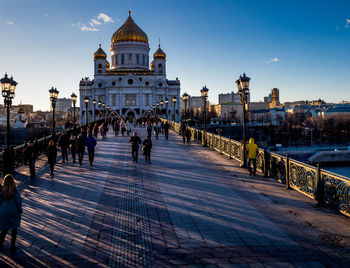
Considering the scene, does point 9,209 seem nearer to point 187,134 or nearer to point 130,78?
point 187,134

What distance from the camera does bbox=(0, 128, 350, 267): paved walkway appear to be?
5.42 metres

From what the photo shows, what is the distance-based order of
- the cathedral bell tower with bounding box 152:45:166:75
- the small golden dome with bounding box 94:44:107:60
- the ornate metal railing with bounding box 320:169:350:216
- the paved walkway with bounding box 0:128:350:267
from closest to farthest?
the paved walkway with bounding box 0:128:350:267 → the ornate metal railing with bounding box 320:169:350:216 → the small golden dome with bounding box 94:44:107:60 → the cathedral bell tower with bounding box 152:45:166:75

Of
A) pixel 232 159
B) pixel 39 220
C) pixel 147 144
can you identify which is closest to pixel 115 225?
pixel 39 220

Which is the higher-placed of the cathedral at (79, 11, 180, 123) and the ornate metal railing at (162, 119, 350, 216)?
the cathedral at (79, 11, 180, 123)

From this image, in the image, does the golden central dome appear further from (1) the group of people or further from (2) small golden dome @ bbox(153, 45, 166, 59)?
(1) the group of people

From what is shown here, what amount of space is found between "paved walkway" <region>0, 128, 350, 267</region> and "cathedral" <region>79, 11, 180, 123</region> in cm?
6398

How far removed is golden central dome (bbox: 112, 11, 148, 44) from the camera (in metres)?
75.0

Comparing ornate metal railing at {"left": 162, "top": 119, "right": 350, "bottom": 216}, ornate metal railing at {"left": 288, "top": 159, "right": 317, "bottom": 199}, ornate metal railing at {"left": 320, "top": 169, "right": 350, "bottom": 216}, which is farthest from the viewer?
ornate metal railing at {"left": 288, "top": 159, "right": 317, "bottom": 199}

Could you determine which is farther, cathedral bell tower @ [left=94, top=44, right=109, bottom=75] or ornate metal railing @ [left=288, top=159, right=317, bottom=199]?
cathedral bell tower @ [left=94, top=44, right=109, bottom=75]

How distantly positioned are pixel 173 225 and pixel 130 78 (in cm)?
7090

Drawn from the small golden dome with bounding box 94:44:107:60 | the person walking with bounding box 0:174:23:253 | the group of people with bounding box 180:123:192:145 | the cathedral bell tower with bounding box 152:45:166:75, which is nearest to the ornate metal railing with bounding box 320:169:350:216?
the person walking with bounding box 0:174:23:253

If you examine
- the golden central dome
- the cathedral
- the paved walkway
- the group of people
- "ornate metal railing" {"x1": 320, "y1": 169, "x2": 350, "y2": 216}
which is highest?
the golden central dome

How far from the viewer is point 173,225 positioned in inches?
269

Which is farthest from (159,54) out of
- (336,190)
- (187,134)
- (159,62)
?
(336,190)
